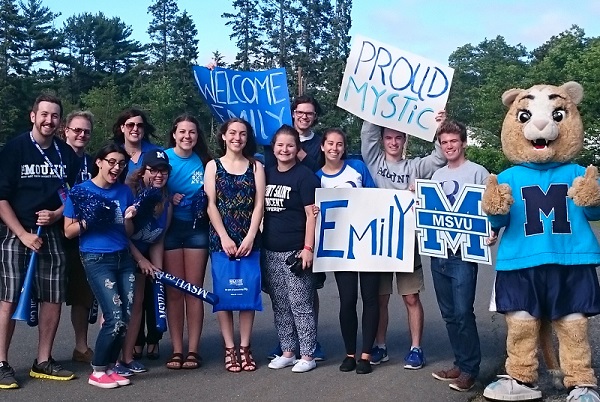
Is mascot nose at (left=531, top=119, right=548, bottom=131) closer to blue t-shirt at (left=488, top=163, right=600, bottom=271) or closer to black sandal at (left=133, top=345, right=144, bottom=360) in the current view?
blue t-shirt at (left=488, top=163, right=600, bottom=271)

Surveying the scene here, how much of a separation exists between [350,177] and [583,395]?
2393mm

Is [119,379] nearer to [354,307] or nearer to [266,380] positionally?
[266,380]

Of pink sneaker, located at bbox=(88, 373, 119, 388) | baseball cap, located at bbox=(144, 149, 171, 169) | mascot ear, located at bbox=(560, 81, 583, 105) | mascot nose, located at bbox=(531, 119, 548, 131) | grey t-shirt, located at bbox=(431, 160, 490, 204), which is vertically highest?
mascot ear, located at bbox=(560, 81, 583, 105)

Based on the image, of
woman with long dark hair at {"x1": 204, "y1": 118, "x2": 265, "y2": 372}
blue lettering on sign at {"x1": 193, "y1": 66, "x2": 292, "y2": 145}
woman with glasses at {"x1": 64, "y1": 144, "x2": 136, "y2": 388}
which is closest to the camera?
woman with glasses at {"x1": 64, "y1": 144, "x2": 136, "y2": 388}

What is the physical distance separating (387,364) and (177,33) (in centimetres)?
7039

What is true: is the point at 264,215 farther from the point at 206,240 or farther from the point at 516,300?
the point at 516,300

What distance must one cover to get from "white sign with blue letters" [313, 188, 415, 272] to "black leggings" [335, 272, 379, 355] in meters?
0.09

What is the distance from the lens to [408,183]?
6055mm

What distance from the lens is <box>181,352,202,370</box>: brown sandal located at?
600 centimetres

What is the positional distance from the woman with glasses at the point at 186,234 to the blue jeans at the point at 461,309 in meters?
1.95

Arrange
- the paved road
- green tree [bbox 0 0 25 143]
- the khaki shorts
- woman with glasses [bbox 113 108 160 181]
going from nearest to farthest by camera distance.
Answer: the paved road < the khaki shorts < woman with glasses [bbox 113 108 160 181] < green tree [bbox 0 0 25 143]

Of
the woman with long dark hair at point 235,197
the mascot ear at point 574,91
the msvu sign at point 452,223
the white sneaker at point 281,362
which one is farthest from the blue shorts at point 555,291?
the woman with long dark hair at point 235,197

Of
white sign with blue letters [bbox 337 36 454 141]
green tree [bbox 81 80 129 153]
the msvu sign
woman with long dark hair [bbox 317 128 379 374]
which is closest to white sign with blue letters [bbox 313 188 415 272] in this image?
woman with long dark hair [bbox 317 128 379 374]

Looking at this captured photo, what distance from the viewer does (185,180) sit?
19.7 feet
